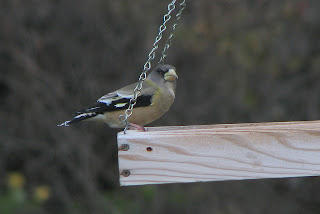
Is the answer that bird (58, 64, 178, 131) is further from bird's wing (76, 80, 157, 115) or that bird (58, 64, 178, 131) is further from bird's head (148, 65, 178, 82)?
bird's head (148, 65, 178, 82)

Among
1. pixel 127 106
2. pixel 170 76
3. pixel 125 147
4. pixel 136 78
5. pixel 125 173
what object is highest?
pixel 136 78

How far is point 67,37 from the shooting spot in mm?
7395

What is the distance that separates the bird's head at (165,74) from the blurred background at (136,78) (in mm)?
2690

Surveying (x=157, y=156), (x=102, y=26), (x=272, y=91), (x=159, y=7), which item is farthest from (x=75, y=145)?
(x=157, y=156)

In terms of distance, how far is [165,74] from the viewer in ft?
14.5

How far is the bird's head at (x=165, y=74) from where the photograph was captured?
4379 millimetres

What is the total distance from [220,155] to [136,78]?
478cm

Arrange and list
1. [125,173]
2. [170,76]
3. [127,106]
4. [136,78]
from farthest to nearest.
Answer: [136,78] → [170,76] → [127,106] → [125,173]

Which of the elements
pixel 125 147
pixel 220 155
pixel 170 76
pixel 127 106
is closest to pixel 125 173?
pixel 125 147

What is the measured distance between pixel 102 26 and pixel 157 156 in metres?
4.88

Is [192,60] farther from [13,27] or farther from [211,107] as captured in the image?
[13,27]

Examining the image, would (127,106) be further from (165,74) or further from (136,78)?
(136,78)

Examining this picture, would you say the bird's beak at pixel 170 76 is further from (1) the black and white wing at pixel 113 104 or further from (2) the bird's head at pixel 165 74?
(1) the black and white wing at pixel 113 104

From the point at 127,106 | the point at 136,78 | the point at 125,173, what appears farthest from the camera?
the point at 136,78
